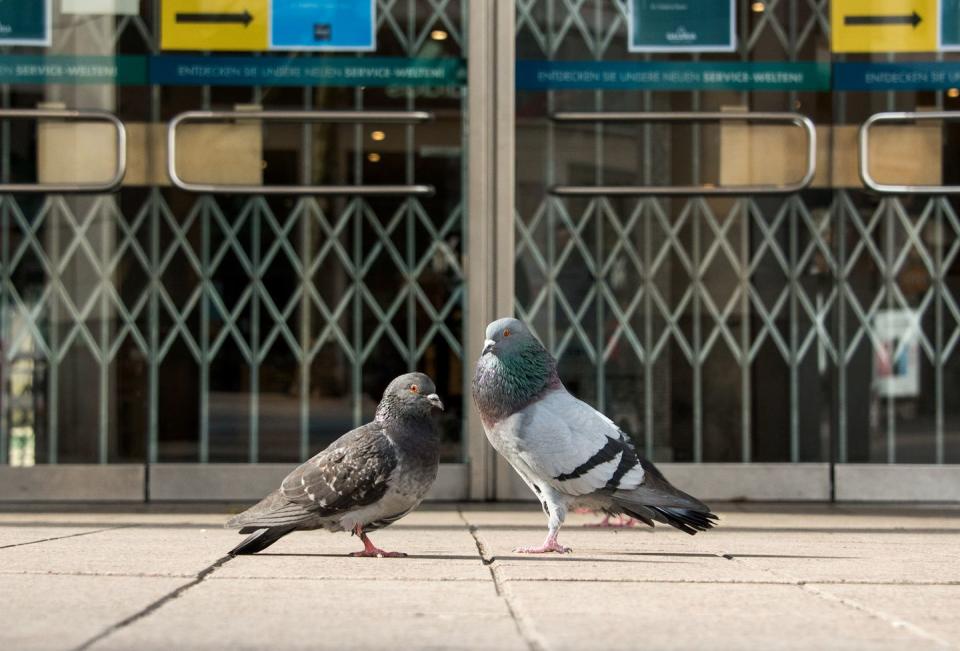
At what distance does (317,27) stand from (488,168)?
1.25 m

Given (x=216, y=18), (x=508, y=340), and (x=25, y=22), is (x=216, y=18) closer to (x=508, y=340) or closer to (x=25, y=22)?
(x=25, y=22)

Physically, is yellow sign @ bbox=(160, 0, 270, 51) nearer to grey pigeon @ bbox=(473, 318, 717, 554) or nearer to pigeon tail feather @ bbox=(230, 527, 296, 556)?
grey pigeon @ bbox=(473, 318, 717, 554)

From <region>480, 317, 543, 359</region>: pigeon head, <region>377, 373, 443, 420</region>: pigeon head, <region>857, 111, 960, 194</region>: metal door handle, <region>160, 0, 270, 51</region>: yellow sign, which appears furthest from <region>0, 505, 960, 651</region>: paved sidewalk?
<region>160, 0, 270, 51</region>: yellow sign

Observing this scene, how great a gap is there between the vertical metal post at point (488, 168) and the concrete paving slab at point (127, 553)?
2.18m

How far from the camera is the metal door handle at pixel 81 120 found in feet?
26.1

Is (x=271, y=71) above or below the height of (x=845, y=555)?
above

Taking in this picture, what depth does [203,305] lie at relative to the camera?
7.98 m

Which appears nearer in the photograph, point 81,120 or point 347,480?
point 347,480

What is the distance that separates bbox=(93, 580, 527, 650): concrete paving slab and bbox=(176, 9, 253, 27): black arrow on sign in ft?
14.4

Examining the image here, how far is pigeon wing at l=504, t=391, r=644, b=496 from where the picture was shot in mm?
5188

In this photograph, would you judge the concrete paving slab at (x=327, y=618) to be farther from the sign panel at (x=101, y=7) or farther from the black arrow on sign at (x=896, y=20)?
the black arrow on sign at (x=896, y=20)

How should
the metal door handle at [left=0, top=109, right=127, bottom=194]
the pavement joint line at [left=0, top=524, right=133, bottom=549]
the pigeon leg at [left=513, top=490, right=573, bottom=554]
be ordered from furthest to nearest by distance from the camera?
the metal door handle at [left=0, top=109, right=127, bottom=194], the pavement joint line at [left=0, top=524, right=133, bottom=549], the pigeon leg at [left=513, top=490, right=573, bottom=554]

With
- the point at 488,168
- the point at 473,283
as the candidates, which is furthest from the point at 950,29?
the point at 473,283

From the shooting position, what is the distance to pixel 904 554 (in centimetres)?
560
